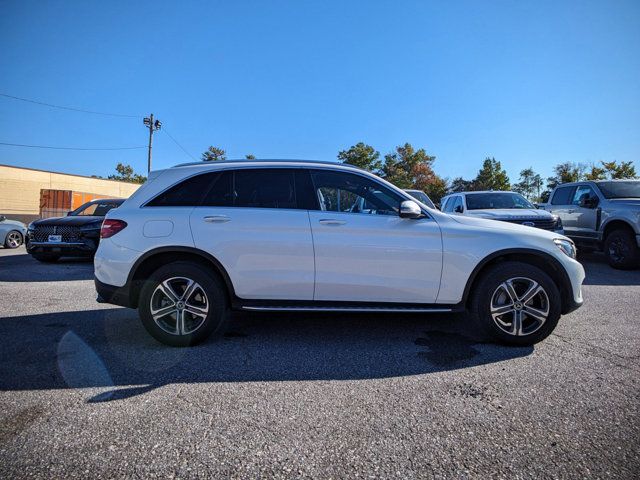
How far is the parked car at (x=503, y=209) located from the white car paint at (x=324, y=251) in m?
4.35

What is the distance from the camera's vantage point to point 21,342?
3.39 m

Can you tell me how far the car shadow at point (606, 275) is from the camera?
6.75 meters

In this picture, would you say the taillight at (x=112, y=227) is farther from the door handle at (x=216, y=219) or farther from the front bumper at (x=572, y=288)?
the front bumper at (x=572, y=288)

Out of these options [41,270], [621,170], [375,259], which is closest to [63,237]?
[41,270]

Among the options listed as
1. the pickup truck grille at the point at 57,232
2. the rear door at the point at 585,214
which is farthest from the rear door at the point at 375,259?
the rear door at the point at 585,214

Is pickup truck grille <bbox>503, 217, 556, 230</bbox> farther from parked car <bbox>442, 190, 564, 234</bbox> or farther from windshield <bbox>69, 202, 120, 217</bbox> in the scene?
windshield <bbox>69, 202, 120, 217</bbox>

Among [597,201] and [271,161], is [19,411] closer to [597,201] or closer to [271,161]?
[271,161]

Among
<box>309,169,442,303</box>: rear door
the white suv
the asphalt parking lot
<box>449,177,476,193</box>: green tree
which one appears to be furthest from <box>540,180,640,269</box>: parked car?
<box>449,177,476,193</box>: green tree

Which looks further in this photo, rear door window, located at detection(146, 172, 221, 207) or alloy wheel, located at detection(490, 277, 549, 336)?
rear door window, located at detection(146, 172, 221, 207)

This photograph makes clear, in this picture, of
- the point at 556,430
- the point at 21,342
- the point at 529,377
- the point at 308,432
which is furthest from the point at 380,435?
the point at 21,342

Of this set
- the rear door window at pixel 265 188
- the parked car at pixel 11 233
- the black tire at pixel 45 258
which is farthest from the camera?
the parked car at pixel 11 233

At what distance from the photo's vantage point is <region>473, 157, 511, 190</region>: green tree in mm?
51016

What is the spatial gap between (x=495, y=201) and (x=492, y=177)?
49.2m

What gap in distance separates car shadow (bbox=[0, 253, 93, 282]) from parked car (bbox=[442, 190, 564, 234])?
8.19m
